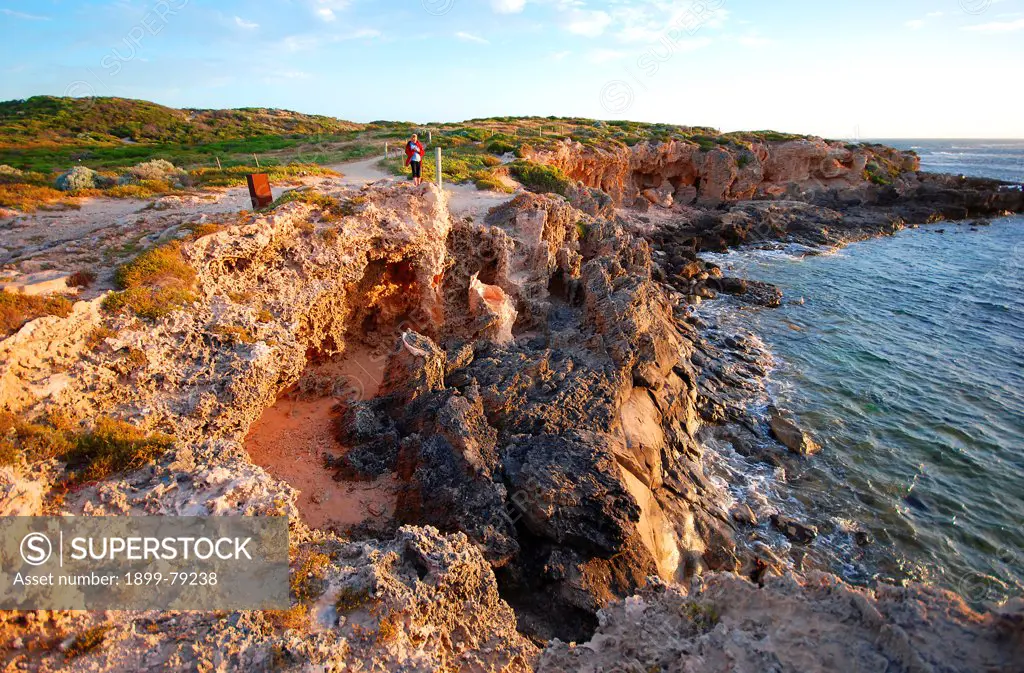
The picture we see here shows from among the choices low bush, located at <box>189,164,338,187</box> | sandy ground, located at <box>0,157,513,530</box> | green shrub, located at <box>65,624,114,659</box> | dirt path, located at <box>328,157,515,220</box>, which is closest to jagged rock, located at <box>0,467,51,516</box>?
green shrub, located at <box>65,624,114,659</box>

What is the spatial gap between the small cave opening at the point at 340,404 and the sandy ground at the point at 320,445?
0.06ft

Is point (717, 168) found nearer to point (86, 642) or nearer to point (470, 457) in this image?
point (470, 457)

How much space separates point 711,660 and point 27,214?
71.8ft

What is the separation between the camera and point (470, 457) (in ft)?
32.6

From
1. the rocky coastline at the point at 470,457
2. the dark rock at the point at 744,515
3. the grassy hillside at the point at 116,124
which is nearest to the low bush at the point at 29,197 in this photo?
the rocky coastline at the point at 470,457

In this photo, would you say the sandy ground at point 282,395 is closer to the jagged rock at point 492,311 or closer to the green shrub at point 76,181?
the green shrub at point 76,181

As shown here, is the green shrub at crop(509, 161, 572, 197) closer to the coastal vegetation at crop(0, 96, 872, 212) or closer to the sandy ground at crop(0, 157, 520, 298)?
the coastal vegetation at crop(0, 96, 872, 212)

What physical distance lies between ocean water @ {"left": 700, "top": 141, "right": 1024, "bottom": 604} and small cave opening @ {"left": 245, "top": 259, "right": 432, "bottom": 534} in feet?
37.3

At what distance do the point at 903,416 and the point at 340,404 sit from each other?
2105cm

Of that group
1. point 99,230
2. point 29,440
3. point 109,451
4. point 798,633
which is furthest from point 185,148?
point 798,633

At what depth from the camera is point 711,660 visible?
4.76 meters

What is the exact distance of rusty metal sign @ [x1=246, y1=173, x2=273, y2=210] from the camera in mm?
13906

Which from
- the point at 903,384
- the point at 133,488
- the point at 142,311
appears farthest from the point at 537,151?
the point at 133,488

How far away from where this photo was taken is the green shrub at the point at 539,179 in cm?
2834
